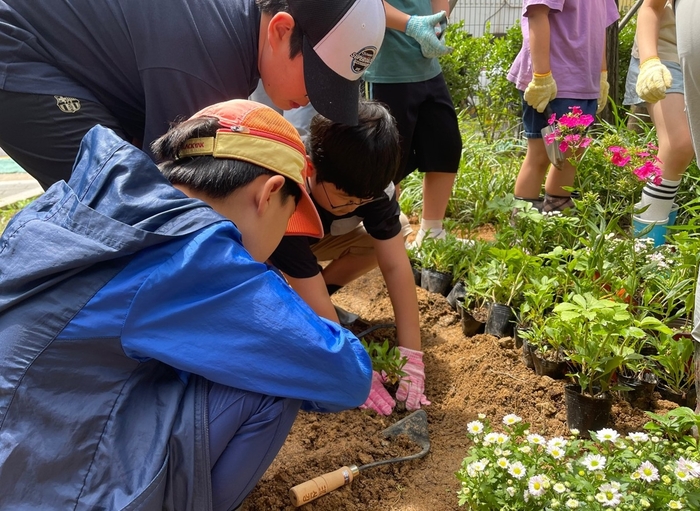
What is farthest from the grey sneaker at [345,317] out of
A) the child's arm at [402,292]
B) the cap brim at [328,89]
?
the cap brim at [328,89]

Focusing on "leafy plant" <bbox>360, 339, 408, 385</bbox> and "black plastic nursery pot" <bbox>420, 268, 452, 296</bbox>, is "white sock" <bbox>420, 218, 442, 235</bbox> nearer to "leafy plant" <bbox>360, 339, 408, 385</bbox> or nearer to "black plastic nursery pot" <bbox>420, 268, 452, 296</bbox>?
"black plastic nursery pot" <bbox>420, 268, 452, 296</bbox>

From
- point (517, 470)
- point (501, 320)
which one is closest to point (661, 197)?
point (501, 320)

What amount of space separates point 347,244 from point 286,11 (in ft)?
4.23

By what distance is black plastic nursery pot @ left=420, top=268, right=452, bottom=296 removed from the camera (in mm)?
2979

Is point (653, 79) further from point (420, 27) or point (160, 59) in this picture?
point (160, 59)

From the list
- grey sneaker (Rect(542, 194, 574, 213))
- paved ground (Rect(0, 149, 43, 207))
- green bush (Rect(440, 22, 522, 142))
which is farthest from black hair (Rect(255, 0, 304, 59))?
green bush (Rect(440, 22, 522, 142))

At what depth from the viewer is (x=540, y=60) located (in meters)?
3.27

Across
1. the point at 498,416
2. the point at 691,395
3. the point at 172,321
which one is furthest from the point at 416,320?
the point at 172,321

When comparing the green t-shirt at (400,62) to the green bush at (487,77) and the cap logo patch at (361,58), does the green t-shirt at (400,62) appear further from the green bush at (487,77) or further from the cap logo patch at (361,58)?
the green bush at (487,77)

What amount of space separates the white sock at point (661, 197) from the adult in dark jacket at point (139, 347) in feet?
8.03

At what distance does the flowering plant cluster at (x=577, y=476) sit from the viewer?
4.33 feet

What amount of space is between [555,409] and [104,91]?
5.75ft

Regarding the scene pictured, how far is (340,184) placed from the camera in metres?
2.04

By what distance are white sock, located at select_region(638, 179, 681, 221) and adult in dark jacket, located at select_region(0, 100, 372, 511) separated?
2.45m
